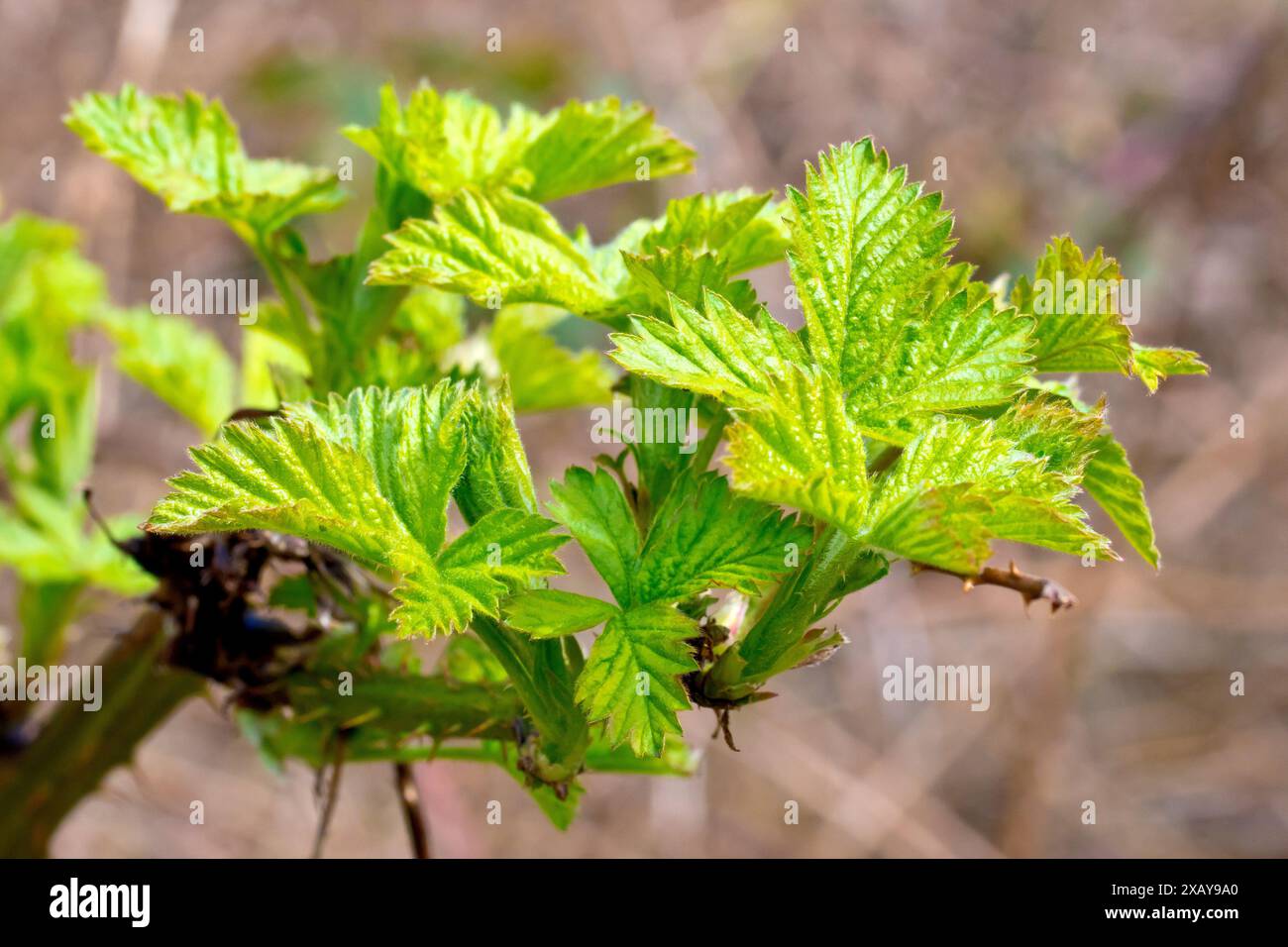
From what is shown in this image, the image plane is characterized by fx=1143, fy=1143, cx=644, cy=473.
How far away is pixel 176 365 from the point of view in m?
1.32

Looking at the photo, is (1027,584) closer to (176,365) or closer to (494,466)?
(494,466)

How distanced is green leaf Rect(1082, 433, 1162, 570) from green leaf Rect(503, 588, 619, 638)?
1.14ft

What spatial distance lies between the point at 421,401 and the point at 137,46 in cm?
296

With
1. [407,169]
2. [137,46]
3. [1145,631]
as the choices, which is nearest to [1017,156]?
[1145,631]

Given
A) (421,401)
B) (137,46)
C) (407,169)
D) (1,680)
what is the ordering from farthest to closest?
(137,46) → (1,680) → (407,169) → (421,401)

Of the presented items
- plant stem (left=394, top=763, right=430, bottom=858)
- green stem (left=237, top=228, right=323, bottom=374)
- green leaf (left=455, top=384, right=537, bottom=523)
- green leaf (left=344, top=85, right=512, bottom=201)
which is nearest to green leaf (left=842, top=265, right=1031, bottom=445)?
green leaf (left=455, top=384, right=537, bottom=523)

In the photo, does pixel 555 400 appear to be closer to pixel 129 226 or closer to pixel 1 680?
pixel 1 680

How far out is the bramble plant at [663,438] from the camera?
652 millimetres

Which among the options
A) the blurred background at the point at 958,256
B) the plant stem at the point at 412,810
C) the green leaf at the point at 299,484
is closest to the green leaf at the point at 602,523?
the green leaf at the point at 299,484

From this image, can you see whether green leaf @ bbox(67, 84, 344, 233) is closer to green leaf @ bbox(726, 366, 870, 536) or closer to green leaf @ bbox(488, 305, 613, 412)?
green leaf @ bbox(488, 305, 613, 412)

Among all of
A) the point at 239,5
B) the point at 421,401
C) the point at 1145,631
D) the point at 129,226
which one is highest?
the point at 239,5

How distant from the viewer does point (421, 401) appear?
74 centimetres
